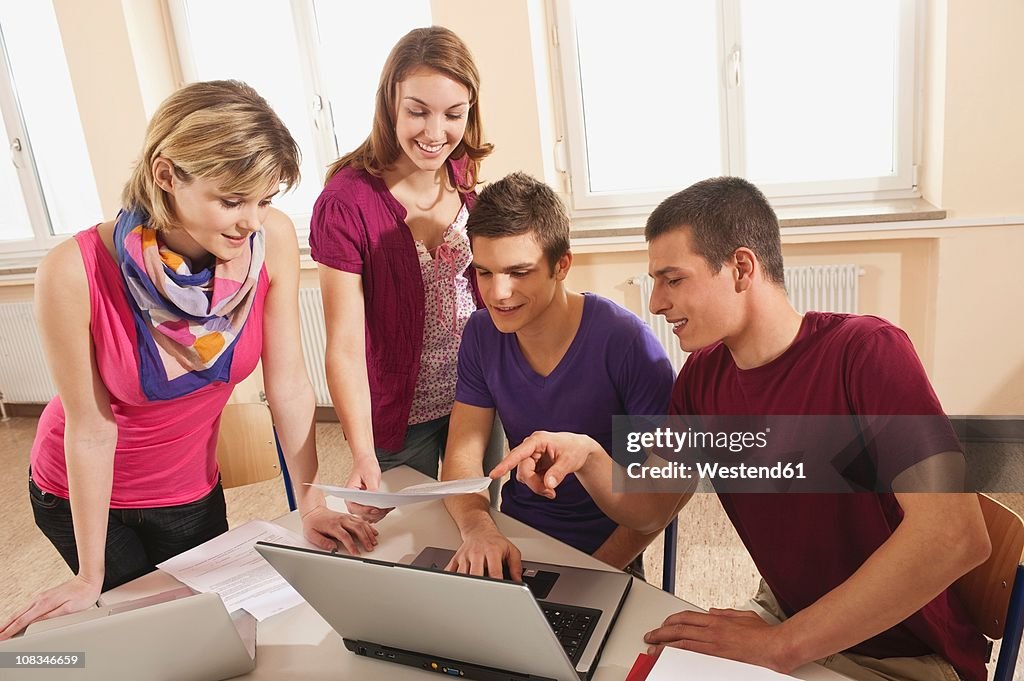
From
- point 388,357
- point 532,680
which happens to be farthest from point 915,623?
point 388,357

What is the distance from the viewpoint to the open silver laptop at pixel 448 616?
3.26 ft

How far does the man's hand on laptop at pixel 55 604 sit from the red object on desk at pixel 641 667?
91cm

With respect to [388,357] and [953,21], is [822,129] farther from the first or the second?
[388,357]

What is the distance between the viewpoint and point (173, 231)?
1.44 metres

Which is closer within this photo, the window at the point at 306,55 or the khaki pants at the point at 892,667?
the khaki pants at the point at 892,667

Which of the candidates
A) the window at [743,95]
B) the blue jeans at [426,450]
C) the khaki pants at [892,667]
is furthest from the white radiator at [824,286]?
the khaki pants at [892,667]

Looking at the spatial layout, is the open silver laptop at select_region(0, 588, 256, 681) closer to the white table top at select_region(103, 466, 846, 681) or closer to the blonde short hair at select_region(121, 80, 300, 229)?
the white table top at select_region(103, 466, 846, 681)

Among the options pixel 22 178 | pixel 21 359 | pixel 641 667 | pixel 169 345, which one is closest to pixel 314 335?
pixel 21 359

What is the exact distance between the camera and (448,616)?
1.05 meters

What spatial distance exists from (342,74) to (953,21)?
252 cm

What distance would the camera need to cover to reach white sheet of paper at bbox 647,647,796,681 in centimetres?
103

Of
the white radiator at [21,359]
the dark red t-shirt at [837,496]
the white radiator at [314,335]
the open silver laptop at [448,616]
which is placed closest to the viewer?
the open silver laptop at [448,616]

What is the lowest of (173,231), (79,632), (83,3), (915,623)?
(915,623)

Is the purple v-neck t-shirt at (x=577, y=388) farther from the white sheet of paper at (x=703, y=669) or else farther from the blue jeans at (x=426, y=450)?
the white sheet of paper at (x=703, y=669)
